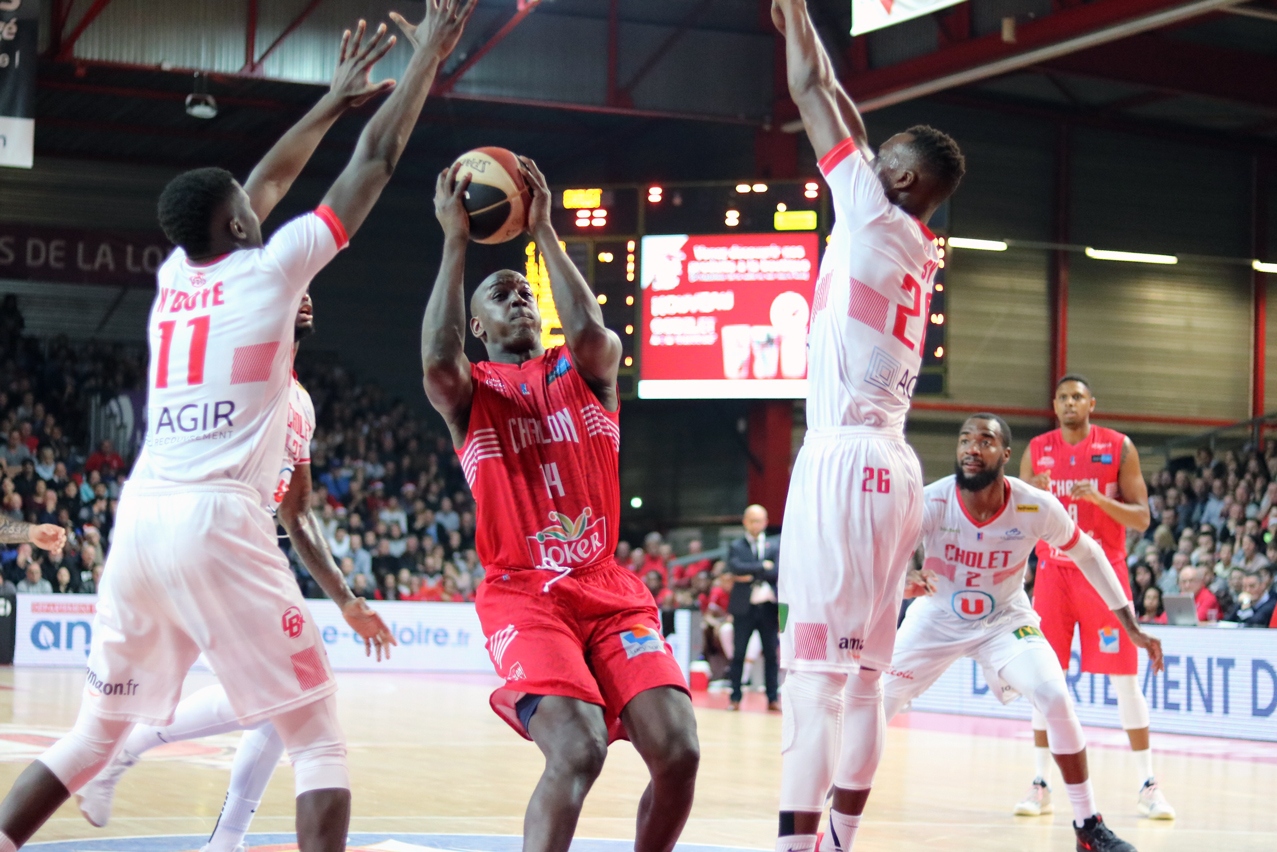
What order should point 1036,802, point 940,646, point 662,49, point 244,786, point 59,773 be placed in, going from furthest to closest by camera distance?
point 662,49
point 1036,802
point 940,646
point 244,786
point 59,773

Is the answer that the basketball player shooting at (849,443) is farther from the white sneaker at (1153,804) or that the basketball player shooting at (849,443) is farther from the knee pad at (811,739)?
the white sneaker at (1153,804)

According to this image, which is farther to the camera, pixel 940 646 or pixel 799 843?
pixel 940 646

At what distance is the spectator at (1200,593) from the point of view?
14.6m

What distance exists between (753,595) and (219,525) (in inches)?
414

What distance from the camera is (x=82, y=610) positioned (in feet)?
58.8

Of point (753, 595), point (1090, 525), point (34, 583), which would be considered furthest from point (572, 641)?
point (34, 583)

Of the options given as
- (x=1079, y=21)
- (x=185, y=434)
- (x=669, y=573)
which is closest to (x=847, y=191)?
(x=185, y=434)

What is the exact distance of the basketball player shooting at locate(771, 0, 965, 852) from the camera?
15.1 ft

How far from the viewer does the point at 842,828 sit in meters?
5.16

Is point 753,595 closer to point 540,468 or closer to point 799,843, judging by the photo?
point 799,843

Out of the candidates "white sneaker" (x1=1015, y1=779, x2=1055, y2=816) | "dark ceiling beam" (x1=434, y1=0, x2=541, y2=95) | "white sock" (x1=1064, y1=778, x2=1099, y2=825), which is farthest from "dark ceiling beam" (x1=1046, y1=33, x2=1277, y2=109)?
"white sock" (x1=1064, y1=778, x2=1099, y2=825)

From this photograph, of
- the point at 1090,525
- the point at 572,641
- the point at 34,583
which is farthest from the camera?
the point at 34,583

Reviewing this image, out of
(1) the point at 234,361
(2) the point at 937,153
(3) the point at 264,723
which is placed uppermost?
(2) the point at 937,153

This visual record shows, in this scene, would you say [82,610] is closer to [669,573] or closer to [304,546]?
[669,573]
